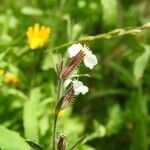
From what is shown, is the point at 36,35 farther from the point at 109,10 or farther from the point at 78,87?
the point at 78,87

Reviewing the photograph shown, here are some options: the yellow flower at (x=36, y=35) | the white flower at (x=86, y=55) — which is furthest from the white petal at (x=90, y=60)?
the yellow flower at (x=36, y=35)

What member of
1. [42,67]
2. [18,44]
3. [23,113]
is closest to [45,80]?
[42,67]

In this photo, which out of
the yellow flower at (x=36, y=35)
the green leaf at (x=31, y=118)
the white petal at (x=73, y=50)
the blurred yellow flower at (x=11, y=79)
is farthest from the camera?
the blurred yellow flower at (x=11, y=79)

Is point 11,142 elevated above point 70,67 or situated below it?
below

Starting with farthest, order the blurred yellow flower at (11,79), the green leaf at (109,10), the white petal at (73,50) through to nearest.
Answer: the blurred yellow flower at (11,79) → the green leaf at (109,10) → the white petal at (73,50)

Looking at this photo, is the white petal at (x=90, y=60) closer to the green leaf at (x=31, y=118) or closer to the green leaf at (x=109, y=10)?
the green leaf at (x=109, y=10)

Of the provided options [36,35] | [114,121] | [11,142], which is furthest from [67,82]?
[114,121]
